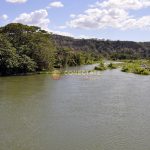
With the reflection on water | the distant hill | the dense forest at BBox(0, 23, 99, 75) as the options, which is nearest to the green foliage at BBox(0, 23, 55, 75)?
the dense forest at BBox(0, 23, 99, 75)

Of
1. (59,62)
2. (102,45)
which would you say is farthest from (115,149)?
(102,45)

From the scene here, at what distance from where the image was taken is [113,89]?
3547 centimetres

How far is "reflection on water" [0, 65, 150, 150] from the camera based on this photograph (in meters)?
17.5

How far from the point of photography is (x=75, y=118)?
2242 centimetres

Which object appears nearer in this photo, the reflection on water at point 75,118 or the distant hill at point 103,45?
the reflection on water at point 75,118

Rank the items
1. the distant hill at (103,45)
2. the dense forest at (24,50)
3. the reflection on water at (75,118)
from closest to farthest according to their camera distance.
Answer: the reflection on water at (75,118)
the dense forest at (24,50)
the distant hill at (103,45)

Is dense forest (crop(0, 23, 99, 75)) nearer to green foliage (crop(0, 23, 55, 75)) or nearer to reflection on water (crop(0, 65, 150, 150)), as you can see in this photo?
green foliage (crop(0, 23, 55, 75))

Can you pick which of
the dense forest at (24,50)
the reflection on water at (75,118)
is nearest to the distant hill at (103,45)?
the dense forest at (24,50)

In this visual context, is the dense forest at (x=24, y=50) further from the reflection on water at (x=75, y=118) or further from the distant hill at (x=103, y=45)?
the distant hill at (x=103, y=45)

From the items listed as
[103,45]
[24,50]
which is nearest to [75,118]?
[24,50]

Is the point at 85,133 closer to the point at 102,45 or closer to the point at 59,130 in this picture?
the point at 59,130

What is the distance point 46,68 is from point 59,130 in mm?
36423

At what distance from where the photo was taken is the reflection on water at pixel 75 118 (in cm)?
1755

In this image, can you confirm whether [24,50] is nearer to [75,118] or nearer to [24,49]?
[24,49]
